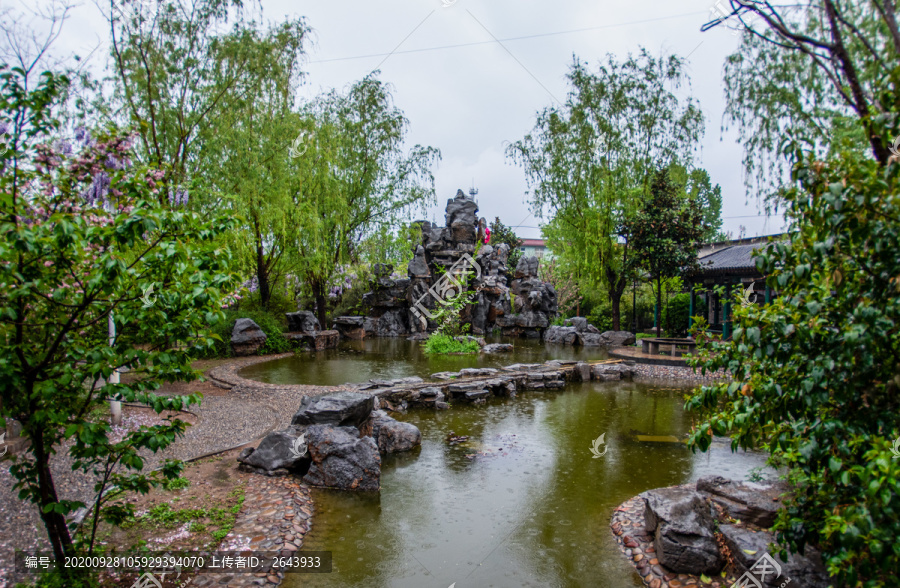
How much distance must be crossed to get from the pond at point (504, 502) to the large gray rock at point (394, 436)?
254mm

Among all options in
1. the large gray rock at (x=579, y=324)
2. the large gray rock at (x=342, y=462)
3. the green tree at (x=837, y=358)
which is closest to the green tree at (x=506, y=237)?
the large gray rock at (x=579, y=324)

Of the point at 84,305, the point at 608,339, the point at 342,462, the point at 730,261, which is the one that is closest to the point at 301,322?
the point at 608,339

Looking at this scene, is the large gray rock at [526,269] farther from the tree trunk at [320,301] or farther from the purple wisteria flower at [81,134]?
the purple wisteria flower at [81,134]

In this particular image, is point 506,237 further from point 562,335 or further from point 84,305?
point 84,305

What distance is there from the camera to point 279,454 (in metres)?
6.30

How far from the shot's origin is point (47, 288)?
109 inches

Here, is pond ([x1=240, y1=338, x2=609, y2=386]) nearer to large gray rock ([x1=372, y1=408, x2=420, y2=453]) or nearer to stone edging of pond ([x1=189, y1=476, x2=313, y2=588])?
large gray rock ([x1=372, y1=408, x2=420, y2=453])

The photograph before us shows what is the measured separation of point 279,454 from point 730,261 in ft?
59.0

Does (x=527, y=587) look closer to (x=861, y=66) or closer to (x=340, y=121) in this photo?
(x=861, y=66)

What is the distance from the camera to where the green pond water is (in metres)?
4.37

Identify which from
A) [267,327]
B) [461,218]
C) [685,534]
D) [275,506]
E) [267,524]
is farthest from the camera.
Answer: [461,218]

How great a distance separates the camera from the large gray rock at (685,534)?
4.30m

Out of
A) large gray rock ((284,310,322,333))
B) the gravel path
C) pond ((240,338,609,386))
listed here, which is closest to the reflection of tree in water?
the gravel path

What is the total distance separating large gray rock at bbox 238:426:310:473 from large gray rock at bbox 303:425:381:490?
118 mm
